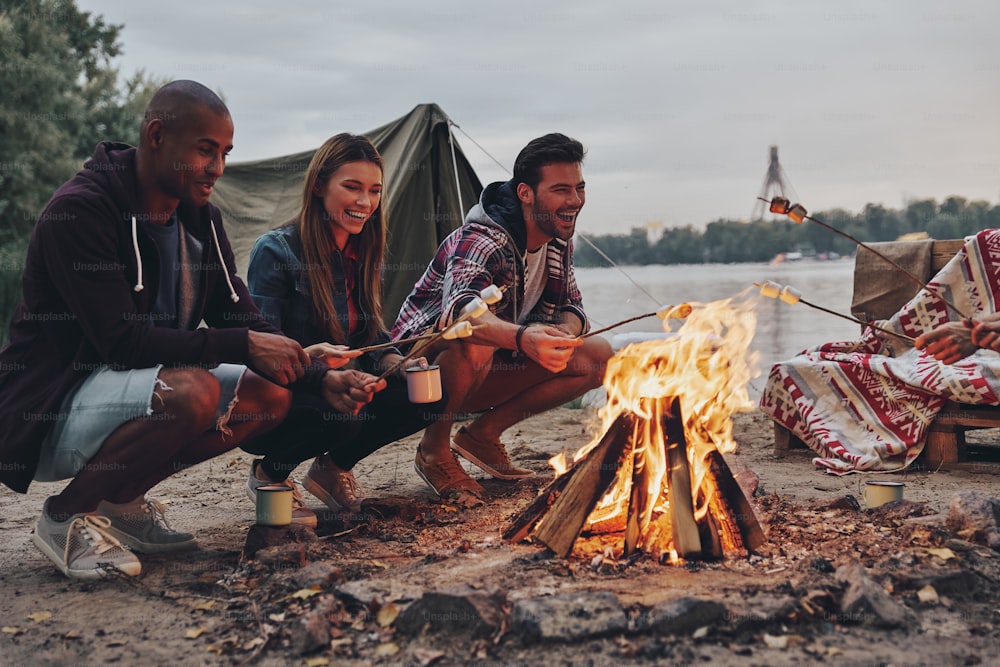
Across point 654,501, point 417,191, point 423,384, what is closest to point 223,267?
point 423,384

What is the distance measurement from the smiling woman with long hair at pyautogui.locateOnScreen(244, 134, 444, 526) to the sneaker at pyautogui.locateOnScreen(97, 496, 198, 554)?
1.52 feet

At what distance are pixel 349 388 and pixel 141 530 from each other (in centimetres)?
90

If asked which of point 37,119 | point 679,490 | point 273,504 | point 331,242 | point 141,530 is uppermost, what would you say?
point 37,119

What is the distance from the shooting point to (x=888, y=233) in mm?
5898

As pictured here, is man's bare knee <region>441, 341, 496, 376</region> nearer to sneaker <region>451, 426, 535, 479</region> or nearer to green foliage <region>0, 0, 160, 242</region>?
sneaker <region>451, 426, 535, 479</region>

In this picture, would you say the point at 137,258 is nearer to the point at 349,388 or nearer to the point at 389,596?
the point at 349,388

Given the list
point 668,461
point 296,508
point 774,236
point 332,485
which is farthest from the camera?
point 774,236

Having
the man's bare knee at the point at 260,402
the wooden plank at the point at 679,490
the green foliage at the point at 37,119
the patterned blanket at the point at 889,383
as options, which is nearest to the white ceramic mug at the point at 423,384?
the man's bare knee at the point at 260,402

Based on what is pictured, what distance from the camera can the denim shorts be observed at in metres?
2.77

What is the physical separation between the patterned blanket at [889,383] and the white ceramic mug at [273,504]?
9.15 ft

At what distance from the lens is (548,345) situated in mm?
3301

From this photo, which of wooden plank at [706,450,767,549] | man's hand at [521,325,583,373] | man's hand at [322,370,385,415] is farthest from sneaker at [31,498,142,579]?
wooden plank at [706,450,767,549]

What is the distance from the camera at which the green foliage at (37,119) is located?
15.7m

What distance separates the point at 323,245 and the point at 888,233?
3982mm
